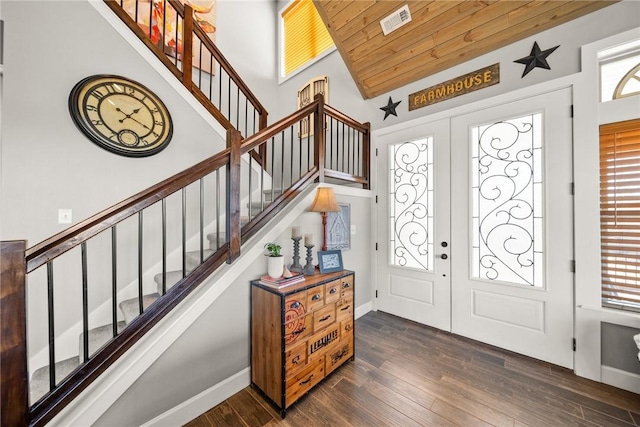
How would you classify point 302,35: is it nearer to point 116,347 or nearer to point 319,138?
point 319,138

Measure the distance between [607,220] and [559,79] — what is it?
4.08 feet

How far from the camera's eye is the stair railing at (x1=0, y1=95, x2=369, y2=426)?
1.02 meters

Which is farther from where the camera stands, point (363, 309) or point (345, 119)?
point (363, 309)

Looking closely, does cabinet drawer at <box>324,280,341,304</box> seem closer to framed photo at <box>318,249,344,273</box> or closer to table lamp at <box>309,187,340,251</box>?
framed photo at <box>318,249,344,273</box>

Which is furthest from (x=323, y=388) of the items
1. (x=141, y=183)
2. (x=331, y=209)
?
(x=141, y=183)

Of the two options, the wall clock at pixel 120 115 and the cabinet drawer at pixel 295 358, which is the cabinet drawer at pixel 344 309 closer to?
the cabinet drawer at pixel 295 358

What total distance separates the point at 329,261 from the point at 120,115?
2375mm

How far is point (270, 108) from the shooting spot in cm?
478

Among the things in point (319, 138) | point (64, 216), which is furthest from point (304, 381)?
point (64, 216)

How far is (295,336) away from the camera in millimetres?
1724

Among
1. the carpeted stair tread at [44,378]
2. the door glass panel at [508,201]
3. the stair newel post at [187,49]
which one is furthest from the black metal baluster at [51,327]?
the door glass panel at [508,201]

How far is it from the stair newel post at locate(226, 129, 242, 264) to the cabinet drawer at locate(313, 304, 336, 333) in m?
0.78

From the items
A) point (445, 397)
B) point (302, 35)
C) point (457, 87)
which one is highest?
point (302, 35)

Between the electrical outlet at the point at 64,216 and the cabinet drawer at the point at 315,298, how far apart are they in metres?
2.09
